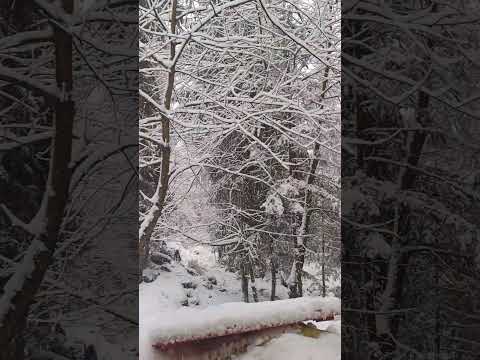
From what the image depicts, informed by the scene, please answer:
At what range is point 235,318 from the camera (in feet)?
5.12

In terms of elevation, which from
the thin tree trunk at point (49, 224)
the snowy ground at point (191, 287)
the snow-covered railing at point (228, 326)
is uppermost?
the thin tree trunk at point (49, 224)

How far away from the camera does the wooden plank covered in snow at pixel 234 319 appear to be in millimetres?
1499

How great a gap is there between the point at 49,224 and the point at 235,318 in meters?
1.15

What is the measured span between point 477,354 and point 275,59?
228cm

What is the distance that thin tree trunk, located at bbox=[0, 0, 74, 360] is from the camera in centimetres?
57

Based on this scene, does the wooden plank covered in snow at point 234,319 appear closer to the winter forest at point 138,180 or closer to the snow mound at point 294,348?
the snow mound at point 294,348

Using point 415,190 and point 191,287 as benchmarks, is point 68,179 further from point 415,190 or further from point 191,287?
point 191,287

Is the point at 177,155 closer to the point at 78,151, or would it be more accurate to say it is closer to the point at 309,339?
the point at 309,339

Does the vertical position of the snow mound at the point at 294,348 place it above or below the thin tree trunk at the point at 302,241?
below

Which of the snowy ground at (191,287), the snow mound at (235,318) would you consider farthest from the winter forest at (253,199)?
the snow mound at (235,318)

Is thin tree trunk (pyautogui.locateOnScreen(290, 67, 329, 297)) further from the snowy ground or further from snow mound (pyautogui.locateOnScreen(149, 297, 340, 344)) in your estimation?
snow mound (pyautogui.locateOnScreen(149, 297, 340, 344))

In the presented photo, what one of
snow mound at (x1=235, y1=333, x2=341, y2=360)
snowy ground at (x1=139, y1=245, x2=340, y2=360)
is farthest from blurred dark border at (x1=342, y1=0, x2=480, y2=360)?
snowy ground at (x1=139, y1=245, x2=340, y2=360)

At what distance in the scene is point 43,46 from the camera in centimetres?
58

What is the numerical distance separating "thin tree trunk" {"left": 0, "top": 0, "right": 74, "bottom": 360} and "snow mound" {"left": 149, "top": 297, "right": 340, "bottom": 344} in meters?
0.98
